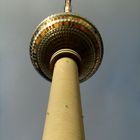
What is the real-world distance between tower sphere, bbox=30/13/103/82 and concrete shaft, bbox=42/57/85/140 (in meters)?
6.21

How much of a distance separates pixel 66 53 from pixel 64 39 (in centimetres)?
386

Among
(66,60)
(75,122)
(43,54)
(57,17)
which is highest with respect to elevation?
(57,17)

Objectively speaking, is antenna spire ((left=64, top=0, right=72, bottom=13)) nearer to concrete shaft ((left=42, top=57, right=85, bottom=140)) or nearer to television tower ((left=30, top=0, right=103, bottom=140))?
television tower ((left=30, top=0, right=103, bottom=140))

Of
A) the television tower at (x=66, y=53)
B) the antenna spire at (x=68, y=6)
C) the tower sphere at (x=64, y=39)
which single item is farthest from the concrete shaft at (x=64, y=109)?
the antenna spire at (x=68, y=6)

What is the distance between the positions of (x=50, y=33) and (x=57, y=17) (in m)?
1.71

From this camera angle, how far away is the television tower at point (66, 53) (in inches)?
925

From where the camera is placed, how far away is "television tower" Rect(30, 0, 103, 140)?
77.0 ft

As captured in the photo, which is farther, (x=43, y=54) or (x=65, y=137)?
(x=43, y=54)

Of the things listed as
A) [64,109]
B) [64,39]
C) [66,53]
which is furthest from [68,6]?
[64,109]

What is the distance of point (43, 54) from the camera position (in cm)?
3338

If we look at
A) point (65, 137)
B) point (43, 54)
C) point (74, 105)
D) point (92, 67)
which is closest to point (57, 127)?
point (65, 137)

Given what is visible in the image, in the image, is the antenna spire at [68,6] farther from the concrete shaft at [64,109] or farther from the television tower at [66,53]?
the concrete shaft at [64,109]

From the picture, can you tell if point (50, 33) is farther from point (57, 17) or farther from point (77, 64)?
point (77, 64)

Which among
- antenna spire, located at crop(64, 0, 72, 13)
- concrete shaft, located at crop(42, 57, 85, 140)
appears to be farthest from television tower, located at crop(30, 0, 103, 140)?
antenna spire, located at crop(64, 0, 72, 13)
